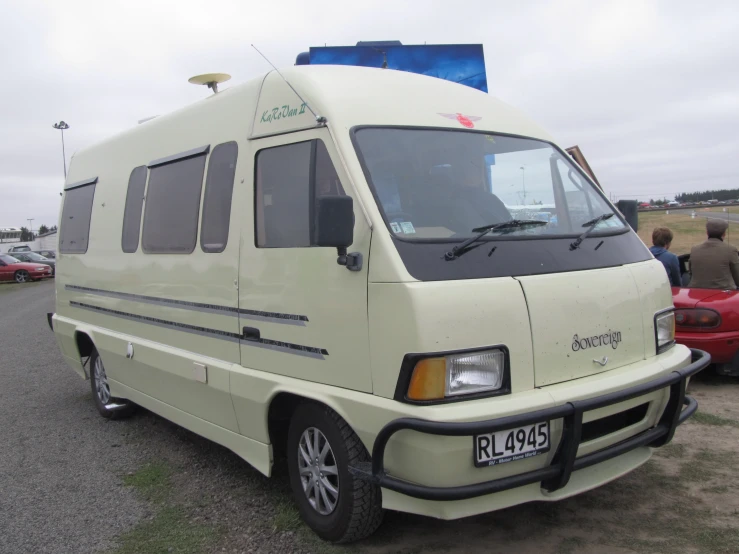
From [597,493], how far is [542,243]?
177 cm

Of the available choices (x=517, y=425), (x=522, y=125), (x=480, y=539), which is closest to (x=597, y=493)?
(x=480, y=539)

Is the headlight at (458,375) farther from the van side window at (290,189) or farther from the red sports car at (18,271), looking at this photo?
the red sports car at (18,271)

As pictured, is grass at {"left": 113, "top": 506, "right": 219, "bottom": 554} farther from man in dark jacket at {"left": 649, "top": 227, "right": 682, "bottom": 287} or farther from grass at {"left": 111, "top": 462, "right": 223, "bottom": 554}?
man in dark jacket at {"left": 649, "top": 227, "right": 682, "bottom": 287}

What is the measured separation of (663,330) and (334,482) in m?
2.12

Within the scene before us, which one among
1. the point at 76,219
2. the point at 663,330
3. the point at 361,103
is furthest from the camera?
the point at 76,219

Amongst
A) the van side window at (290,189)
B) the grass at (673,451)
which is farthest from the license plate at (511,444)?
the grass at (673,451)

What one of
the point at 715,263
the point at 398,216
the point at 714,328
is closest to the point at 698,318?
the point at 714,328

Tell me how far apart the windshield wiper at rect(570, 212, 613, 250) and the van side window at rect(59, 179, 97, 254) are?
497 centimetres

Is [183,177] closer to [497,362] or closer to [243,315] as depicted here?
[243,315]

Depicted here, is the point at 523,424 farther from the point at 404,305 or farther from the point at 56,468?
the point at 56,468

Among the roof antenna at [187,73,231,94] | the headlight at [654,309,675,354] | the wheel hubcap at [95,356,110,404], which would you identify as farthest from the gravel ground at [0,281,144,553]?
the headlight at [654,309,675,354]

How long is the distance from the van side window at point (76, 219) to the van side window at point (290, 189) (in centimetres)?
340

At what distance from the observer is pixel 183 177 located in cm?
508

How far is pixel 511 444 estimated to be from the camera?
10.3 ft
